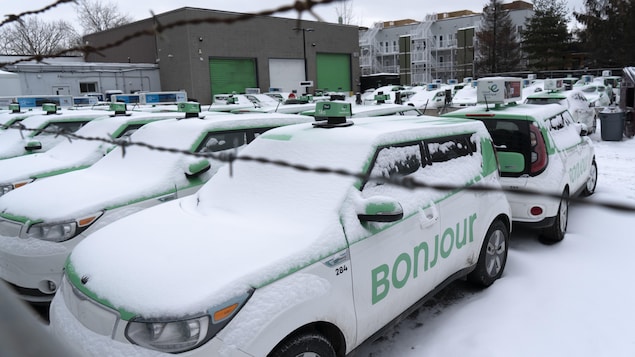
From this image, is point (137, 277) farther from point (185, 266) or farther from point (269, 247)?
point (269, 247)

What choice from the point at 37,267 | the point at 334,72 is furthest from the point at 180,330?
the point at 334,72

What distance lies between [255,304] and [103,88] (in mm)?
36726

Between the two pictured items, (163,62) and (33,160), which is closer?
(33,160)

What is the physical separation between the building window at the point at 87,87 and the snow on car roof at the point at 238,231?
112 feet

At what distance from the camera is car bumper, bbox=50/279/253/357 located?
2.40 m

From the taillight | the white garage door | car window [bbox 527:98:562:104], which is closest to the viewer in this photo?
the taillight

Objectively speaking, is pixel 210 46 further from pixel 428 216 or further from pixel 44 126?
pixel 428 216

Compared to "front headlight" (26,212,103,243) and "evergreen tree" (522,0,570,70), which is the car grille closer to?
"front headlight" (26,212,103,243)

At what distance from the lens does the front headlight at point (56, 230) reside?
4.40 metres

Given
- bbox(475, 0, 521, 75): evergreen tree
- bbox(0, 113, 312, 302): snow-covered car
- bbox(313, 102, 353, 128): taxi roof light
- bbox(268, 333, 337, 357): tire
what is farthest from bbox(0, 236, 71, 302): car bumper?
bbox(475, 0, 521, 75): evergreen tree

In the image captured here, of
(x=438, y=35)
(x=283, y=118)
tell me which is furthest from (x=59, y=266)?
(x=438, y=35)

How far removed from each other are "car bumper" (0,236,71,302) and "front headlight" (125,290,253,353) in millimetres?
2290

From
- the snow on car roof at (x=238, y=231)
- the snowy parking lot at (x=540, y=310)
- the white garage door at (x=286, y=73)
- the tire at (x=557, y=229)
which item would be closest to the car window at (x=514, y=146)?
the tire at (x=557, y=229)

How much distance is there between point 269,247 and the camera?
9.49ft
